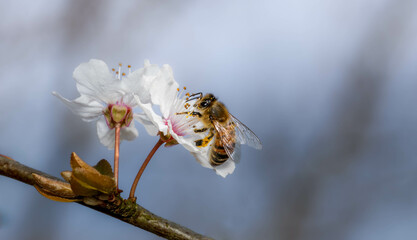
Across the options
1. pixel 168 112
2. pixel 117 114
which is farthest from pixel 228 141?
pixel 117 114

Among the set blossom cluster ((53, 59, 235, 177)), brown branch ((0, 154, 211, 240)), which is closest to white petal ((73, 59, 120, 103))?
blossom cluster ((53, 59, 235, 177))

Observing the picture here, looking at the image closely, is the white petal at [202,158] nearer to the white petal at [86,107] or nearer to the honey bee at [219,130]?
the honey bee at [219,130]

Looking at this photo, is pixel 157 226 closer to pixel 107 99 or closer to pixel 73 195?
pixel 73 195

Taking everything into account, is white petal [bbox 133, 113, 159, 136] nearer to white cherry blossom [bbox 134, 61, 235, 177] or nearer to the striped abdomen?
white cherry blossom [bbox 134, 61, 235, 177]

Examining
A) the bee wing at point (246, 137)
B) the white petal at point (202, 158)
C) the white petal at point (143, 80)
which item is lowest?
the white petal at point (202, 158)

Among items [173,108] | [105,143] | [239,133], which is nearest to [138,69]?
[173,108]

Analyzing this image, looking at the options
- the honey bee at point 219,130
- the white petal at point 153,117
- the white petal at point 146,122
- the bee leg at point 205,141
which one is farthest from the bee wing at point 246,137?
the white petal at point 153,117

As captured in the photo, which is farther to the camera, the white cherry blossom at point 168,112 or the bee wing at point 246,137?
the bee wing at point 246,137

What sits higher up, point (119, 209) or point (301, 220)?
point (301, 220)
